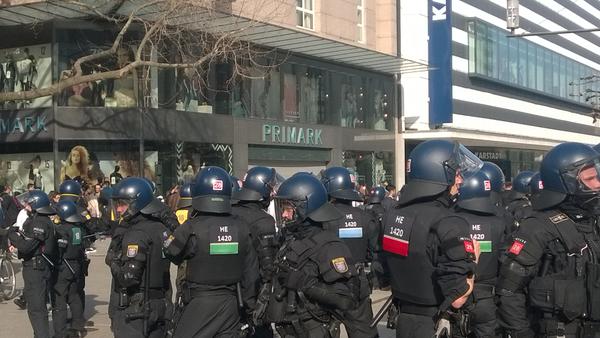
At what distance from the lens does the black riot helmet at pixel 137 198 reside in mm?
6941

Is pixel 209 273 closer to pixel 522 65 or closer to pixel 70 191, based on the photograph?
pixel 70 191

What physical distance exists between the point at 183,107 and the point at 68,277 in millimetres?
17000

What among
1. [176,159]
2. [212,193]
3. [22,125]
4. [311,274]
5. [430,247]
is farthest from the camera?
[176,159]

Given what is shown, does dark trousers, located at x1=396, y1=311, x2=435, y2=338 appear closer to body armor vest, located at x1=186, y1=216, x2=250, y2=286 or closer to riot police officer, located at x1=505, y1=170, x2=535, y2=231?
body armor vest, located at x1=186, y1=216, x2=250, y2=286

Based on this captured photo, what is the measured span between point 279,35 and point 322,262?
21.8 meters

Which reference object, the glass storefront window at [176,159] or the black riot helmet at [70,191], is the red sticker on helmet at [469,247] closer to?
the black riot helmet at [70,191]

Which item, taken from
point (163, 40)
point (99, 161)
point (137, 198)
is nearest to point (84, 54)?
point (163, 40)

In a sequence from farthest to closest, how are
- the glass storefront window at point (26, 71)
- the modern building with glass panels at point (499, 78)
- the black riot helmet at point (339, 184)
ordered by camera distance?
the modern building with glass panels at point (499, 78), the glass storefront window at point (26, 71), the black riot helmet at point (339, 184)

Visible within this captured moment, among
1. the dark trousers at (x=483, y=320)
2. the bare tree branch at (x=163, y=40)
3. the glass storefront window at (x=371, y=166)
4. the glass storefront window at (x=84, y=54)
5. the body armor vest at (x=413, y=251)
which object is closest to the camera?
the body armor vest at (x=413, y=251)

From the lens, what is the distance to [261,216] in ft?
26.0

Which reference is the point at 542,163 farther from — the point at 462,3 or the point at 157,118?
the point at 462,3

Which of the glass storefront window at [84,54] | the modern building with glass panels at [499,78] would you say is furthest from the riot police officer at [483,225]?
the modern building with glass panels at [499,78]

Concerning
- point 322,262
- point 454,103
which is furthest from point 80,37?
point 454,103

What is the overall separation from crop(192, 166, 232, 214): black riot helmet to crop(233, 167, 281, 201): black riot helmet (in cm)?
194
